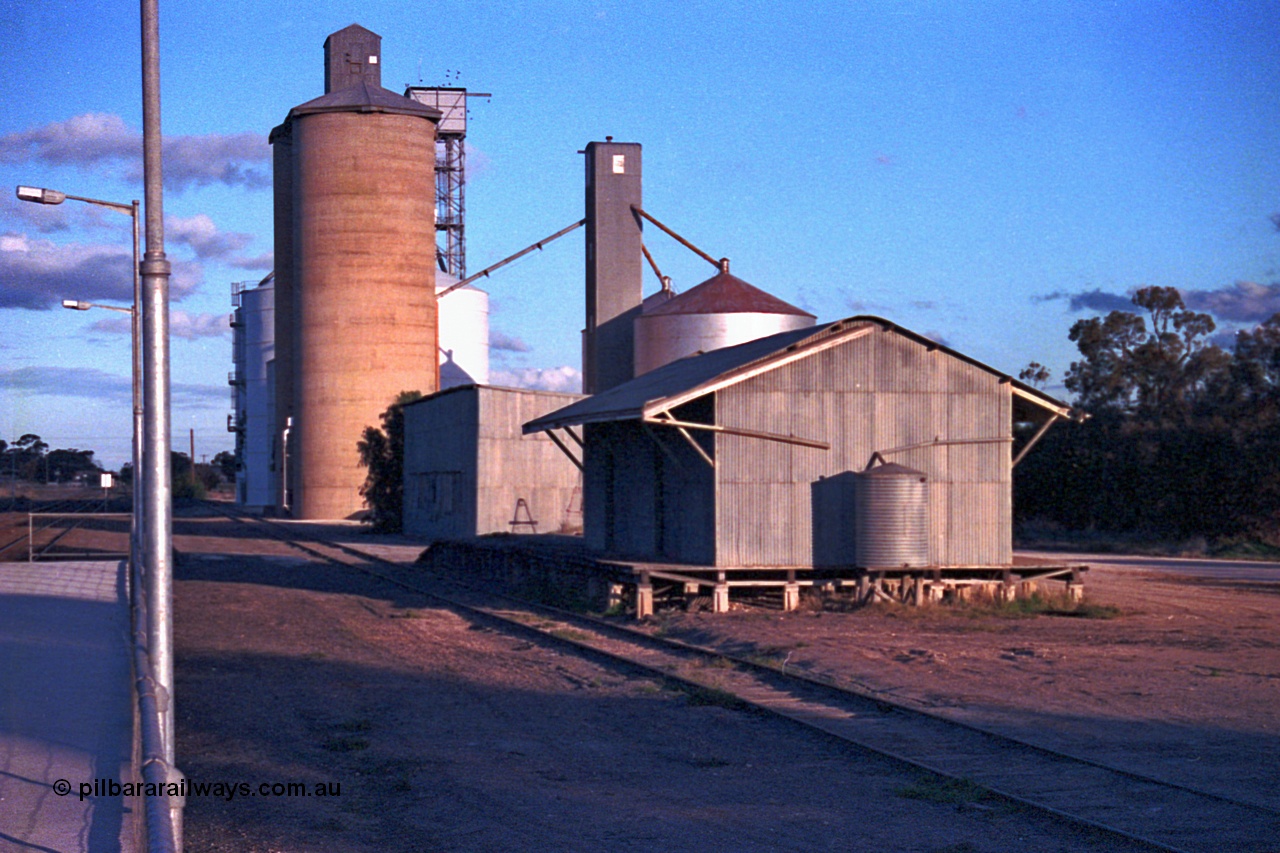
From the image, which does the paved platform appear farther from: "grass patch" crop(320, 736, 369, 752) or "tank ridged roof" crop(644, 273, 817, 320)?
"tank ridged roof" crop(644, 273, 817, 320)

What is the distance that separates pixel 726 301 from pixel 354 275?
2463cm

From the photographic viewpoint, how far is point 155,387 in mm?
8125

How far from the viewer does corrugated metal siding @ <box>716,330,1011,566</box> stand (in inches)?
801

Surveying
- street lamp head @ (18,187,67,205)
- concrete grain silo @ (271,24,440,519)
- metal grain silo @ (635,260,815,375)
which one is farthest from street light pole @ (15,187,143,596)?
concrete grain silo @ (271,24,440,519)

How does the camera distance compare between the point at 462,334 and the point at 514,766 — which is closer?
the point at 514,766

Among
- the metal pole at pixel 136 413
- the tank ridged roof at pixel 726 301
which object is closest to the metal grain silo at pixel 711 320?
the tank ridged roof at pixel 726 301

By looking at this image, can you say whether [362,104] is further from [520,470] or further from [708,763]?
[708,763]

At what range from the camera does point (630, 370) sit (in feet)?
158

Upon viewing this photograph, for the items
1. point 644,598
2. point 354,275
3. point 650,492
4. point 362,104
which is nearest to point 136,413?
point 650,492

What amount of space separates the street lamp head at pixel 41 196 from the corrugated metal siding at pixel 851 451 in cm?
1002

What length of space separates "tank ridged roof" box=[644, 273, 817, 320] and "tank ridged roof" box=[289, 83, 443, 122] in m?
24.2

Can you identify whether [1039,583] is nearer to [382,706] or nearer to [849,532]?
[849,532]

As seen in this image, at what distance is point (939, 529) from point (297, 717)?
40.8 feet

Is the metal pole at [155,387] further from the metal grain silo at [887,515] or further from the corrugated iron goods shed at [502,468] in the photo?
the corrugated iron goods shed at [502,468]
